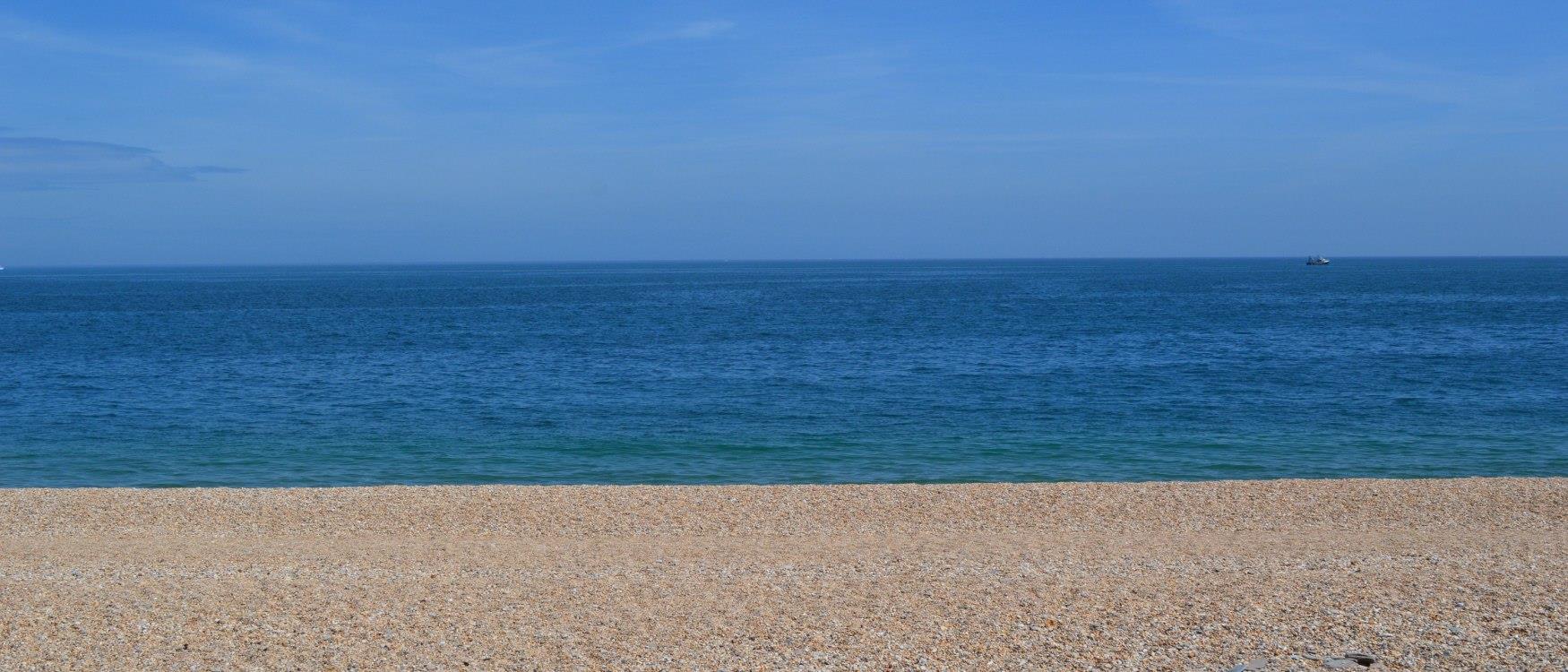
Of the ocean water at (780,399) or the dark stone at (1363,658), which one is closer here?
the dark stone at (1363,658)

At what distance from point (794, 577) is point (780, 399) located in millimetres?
21532

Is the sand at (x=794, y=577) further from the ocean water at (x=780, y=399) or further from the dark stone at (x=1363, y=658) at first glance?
the ocean water at (x=780, y=399)

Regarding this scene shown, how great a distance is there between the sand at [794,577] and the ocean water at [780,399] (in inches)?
198

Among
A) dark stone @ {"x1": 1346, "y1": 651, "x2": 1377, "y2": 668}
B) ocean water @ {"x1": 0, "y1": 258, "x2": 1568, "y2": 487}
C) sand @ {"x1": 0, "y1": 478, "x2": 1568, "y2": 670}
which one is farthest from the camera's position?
ocean water @ {"x1": 0, "y1": 258, "x2": 1568, "y2": 487}

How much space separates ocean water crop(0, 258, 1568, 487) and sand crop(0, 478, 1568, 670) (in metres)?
5.04

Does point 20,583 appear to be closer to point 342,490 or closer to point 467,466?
point 342,490

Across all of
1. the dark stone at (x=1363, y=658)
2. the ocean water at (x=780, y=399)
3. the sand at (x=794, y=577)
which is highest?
the dark stone at (x=1363, y=658)

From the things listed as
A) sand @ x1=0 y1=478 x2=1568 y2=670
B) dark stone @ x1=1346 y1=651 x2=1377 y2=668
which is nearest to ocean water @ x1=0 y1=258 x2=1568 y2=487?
sand @ x1=0 y1=478 x2=1568 y2=670

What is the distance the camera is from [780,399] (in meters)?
33.2

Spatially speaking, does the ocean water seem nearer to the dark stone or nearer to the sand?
the sand

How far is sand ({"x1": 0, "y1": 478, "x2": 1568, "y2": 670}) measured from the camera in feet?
29.5

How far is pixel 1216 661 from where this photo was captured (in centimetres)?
862

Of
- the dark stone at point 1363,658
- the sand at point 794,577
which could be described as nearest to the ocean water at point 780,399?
the sand at point 794,577

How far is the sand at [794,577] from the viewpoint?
900 centimetres
